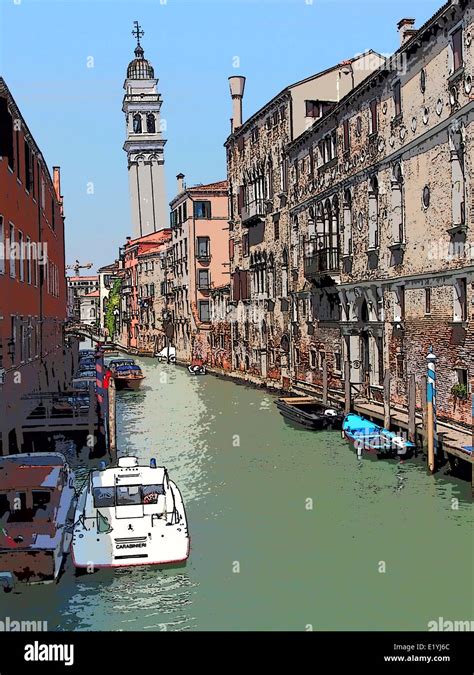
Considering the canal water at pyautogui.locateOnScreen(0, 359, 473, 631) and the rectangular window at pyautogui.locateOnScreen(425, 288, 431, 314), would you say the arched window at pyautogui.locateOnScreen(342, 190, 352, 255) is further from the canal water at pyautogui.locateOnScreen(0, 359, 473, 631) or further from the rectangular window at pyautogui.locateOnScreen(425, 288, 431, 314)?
the canal water at pyautogui.locateOnScreen(0, 359, 473, 631)

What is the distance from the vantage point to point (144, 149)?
9944cm

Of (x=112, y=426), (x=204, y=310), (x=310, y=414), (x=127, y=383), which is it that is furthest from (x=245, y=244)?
(x=112, y=426)

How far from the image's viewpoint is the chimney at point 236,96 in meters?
47.7

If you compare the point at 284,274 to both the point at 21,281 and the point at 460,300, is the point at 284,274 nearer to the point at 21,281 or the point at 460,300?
the point at 21,281

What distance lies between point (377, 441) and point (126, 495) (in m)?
8.98

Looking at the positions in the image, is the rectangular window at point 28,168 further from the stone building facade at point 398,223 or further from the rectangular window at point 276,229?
the rectangular window at point 276,229

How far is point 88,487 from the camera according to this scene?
611 inches

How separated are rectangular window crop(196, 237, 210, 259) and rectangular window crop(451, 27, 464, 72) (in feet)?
132

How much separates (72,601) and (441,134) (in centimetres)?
1529

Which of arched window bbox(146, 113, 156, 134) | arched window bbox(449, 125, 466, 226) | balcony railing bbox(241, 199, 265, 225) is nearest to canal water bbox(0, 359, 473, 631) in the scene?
arched window bbox(449, 125, 466, 226)

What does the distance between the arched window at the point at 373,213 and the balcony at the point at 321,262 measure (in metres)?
3.36

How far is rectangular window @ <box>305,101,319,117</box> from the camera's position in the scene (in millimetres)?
37062
